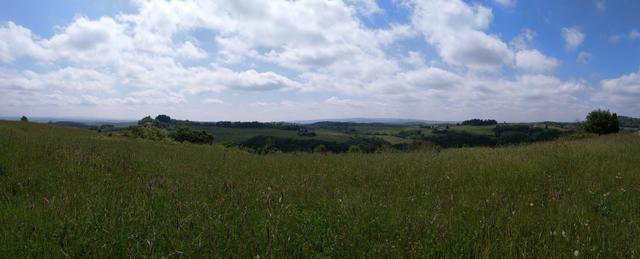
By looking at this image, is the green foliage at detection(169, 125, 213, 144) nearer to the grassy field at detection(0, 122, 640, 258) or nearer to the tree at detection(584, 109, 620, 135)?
the grassy field at detection(0, 122, 640, 258)

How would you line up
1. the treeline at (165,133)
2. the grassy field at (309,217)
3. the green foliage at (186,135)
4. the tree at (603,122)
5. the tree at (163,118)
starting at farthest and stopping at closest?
the tree at (163,118) < the green foliage at (186,135) < the tree at (603,122) < the treeline at (165,133) < the grassy field at (309,217)

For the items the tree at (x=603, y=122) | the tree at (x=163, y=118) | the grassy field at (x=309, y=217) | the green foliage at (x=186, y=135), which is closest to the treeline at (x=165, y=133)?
the green foliage at (x=186, y=135)

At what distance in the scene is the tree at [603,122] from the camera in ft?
147

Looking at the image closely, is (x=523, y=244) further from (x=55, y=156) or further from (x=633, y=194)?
(x=55, y=156)

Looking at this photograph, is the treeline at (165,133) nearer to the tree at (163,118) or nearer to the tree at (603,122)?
the tree at (603,122)

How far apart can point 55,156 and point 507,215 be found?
890 cm

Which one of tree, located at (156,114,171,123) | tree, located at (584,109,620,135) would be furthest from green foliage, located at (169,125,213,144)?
tree, located at (156,114,171,123)

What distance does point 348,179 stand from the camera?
831cm

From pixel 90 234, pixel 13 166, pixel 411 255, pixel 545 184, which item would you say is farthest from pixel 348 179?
pixel 13 166

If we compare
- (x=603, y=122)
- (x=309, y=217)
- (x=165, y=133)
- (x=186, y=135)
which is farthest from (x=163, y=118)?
(x=309, y=217)

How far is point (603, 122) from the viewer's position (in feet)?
147

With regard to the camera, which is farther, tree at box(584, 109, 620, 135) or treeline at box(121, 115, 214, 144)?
tree at box(584, 109, 620, 135)

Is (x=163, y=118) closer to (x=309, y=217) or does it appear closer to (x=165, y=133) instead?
(x=165, y=133)

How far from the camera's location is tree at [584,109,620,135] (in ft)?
147
